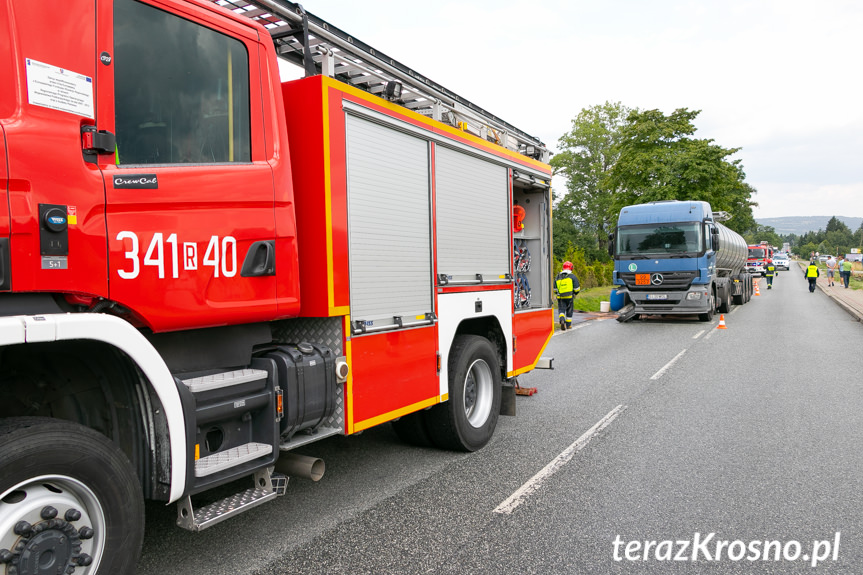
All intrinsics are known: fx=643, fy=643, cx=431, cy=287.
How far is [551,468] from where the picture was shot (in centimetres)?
516

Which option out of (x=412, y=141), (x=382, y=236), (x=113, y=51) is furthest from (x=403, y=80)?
(x=113, y=51)

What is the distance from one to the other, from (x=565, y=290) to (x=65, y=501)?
1393 cm

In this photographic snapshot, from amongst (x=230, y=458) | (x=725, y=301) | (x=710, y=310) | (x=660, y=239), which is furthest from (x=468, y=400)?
(x=725, y=301)

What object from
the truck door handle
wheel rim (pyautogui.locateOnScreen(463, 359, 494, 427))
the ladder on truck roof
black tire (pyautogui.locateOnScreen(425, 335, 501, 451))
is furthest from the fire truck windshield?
the truck door handle

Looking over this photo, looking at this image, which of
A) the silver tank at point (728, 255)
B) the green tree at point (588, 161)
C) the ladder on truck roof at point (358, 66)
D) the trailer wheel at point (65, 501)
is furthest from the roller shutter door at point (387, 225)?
the green tree at point (588, 161)

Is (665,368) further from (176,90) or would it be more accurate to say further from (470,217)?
(176,90)

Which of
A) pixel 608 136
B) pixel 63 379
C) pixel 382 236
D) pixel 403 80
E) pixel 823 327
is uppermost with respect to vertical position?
pixel 608 136

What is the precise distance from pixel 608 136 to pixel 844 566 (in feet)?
199

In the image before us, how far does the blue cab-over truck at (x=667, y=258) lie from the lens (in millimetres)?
17438

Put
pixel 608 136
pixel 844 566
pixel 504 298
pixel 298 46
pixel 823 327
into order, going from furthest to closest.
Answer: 1. pixel 608 136
2. pixel 823 327
3. pixel 504 298
4. pixel 298 46
5. pixel 844 566

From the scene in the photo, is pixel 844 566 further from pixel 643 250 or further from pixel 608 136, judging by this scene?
pixel 608 136

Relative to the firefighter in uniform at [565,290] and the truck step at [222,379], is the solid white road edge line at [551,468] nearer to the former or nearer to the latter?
the truck step at [222,379]

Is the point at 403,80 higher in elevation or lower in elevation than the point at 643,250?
higher

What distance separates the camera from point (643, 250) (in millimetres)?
18109
